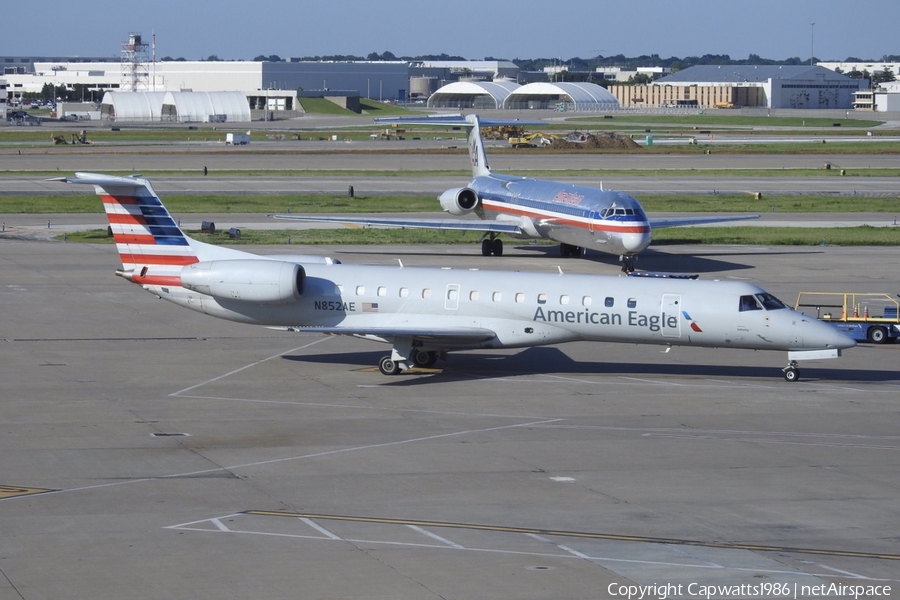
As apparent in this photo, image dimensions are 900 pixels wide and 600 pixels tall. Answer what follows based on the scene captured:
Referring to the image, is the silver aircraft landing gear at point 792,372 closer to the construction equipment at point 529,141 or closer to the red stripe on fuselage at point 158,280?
the red stripe on fuselage at point 158,280

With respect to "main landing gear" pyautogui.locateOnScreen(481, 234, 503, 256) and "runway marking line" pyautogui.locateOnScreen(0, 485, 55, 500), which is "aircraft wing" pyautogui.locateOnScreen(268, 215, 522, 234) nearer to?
"main landing gear" pyautogui.locateOnScreen(481, 234, 503, 256)

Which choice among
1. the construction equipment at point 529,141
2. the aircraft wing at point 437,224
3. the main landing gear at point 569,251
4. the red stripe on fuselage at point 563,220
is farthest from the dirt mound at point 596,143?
the aircraft wing at point 437,224

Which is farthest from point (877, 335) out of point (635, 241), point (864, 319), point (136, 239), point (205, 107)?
point (205, 107)

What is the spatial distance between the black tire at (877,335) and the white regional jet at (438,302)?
6.18 meters

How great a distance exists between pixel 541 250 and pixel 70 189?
35.1 m

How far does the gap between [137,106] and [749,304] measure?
158341 millimetres

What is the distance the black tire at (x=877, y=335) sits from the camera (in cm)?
3300

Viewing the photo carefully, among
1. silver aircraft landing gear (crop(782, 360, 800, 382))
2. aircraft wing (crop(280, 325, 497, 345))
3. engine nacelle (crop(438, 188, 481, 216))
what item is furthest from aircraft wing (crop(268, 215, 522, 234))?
silver aircraft landing gear (crop(782, 360, 800, 382))

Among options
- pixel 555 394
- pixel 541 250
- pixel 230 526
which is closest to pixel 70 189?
pixel 541 250

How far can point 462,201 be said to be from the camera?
50.1 m

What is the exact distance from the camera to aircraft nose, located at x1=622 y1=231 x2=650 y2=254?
42.1 m

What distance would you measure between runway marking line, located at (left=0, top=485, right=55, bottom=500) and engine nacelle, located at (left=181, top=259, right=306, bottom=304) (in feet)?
33.3

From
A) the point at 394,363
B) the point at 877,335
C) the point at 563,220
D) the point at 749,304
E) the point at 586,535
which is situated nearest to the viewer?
the point at 586,535

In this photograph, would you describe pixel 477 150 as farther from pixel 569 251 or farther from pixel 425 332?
pixel 425 332
